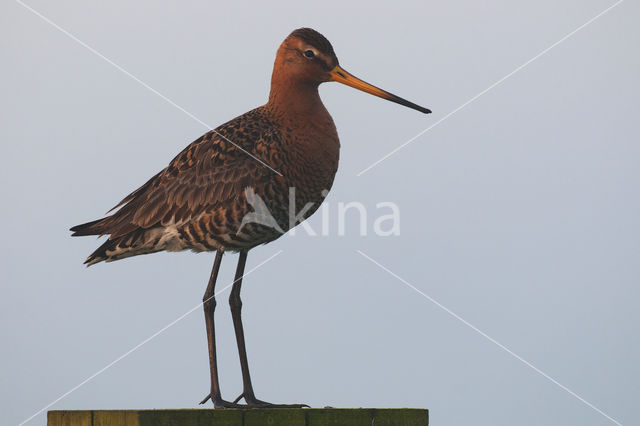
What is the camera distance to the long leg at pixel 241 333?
24.6ft

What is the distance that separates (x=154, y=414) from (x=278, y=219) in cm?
276

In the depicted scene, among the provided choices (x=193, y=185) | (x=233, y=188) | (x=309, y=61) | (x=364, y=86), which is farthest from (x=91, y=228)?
(x=364, y=86)

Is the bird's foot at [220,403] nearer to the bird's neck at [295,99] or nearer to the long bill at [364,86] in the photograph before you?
the bird's neck at [295,99]

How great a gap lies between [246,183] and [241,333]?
55.6 inches

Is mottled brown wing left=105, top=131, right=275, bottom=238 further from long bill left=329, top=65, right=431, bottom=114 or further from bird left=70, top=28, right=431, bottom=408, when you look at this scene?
long bill left=329, top=65, right=431, bottom=114

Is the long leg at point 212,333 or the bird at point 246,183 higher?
the bird at point 246,183

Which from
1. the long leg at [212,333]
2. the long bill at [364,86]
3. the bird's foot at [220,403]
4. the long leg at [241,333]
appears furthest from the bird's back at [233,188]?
the bird's foot at [220,403]

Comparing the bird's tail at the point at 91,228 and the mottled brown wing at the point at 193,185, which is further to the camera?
the bird's tail at the point at 91,228

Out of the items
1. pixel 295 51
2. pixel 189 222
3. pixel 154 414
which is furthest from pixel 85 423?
pixel 295 51

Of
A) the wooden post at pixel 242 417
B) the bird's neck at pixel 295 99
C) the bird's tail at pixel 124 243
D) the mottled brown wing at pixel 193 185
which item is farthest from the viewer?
the bird's tail at pixel 124 243

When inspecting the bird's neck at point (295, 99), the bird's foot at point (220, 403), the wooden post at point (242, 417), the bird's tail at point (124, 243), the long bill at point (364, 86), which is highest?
the long bill at point (364, 86)

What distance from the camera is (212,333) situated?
7652 mm

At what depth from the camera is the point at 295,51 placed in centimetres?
812

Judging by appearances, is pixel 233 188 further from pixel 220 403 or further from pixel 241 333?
pixel 220 403
